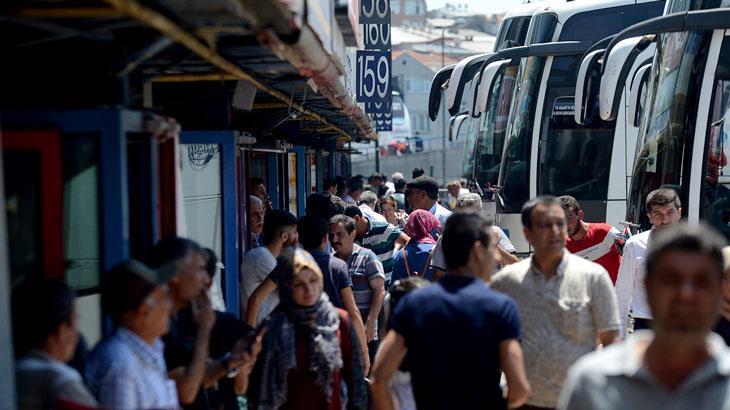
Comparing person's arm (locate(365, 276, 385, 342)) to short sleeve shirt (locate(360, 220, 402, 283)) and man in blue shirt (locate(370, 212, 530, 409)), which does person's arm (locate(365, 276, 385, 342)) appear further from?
man in blue shirt (locate(370, 212, 530, 409))

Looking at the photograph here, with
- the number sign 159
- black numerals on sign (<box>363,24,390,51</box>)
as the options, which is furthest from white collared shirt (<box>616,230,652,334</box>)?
black numerals on sign (<box>363,24,390,51</box>)

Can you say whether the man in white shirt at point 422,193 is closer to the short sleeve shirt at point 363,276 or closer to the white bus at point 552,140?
the short sleeve shirt at point 363,276

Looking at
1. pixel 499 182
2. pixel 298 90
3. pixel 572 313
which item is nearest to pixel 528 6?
pixel 499 182

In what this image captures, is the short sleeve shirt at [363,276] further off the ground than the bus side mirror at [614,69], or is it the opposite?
the bus side mirror at [614,69]

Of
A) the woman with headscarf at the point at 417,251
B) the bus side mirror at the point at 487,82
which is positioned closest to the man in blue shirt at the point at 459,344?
the woman with headscarf at the point at 417,251

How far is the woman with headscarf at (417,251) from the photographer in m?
8.76

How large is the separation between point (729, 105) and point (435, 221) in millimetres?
2638

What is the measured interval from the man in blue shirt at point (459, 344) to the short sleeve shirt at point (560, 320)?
0.41m

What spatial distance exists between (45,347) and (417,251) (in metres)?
4.97

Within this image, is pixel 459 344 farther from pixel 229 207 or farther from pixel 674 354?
pixel 229 207

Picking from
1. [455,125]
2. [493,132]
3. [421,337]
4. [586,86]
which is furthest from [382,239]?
[455,125]

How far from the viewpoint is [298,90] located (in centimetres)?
873

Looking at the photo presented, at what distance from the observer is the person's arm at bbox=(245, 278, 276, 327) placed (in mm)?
7160

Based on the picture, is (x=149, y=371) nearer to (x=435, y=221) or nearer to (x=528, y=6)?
(x=435, y=221)
